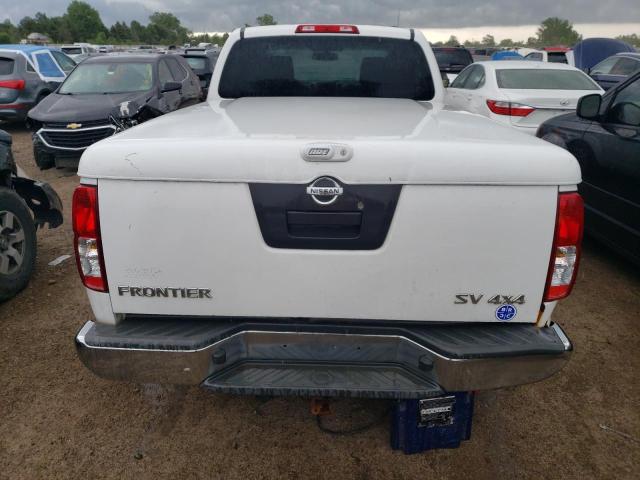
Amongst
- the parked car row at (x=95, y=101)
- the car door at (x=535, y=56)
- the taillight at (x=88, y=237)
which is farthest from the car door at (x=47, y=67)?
the car door at (x=535, y=56)

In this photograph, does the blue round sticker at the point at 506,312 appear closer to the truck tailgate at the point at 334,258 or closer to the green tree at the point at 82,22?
the truck tailgate at the point at 334,258

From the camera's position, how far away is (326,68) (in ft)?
12.7

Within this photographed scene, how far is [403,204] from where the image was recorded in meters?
1.93

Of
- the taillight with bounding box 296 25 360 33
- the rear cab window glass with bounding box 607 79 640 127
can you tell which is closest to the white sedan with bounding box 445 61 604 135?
the rear cab window glass with bounding box 607 79 640 127

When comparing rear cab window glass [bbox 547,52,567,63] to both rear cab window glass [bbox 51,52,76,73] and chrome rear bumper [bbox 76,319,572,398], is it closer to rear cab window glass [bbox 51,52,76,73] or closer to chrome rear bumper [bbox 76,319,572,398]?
rear cab window glass [bbox 51,52,76,73]

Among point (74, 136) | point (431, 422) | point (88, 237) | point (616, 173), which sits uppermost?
point (88, 237)

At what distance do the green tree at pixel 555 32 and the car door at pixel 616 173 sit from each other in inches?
4608

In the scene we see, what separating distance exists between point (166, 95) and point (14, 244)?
5698 millimetres

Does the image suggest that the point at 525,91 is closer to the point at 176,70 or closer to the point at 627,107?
the point at 627,107

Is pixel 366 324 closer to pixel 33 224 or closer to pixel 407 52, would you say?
pixel 407 52

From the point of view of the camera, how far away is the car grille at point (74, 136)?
8.25 m

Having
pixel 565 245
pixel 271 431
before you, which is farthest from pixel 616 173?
pixel 271 431

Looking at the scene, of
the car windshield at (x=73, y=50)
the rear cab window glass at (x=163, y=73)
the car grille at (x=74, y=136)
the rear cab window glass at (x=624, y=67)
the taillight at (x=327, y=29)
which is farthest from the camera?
the car windshield at (x=73, y=50)

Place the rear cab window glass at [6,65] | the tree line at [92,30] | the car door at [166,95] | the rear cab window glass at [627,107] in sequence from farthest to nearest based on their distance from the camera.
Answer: the tree line at [92,30], the rear cab window glass at [6,65], the car door at [166,95], the rear cab window glass at [627,107]
